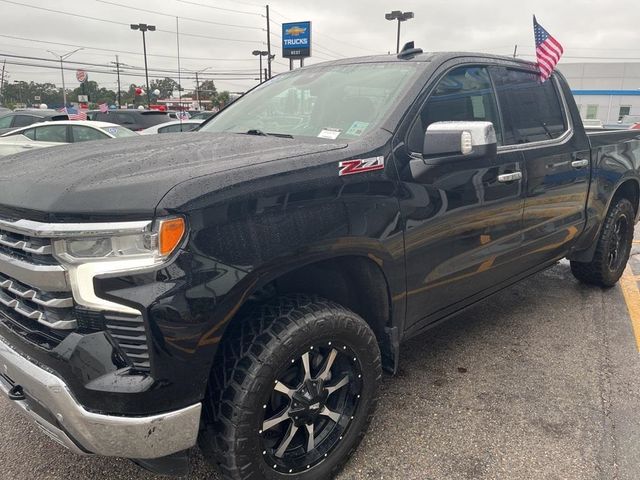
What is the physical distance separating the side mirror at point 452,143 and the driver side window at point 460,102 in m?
0.09

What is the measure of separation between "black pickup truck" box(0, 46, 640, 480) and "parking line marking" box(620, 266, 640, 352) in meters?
1.59

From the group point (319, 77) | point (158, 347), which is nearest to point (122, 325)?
point (158, 347)

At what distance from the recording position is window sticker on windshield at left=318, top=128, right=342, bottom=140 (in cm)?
261

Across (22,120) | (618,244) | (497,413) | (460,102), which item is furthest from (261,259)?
(22,120)

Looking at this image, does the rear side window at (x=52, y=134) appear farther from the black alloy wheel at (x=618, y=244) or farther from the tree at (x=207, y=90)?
the tree at (x=207, y=90)

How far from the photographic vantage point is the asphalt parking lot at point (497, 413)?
2.46 metres

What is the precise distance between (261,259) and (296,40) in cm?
3882

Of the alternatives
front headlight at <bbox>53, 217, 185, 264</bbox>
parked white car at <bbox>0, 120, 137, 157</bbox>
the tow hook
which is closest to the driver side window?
front headlight at <bbox>53, 217, 185, 264</bbox>

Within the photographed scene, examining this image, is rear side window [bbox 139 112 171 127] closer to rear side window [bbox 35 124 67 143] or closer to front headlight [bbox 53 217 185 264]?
rear side window [bbox 35 124 67 143]

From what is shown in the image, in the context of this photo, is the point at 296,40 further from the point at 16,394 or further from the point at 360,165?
the point at 16,394

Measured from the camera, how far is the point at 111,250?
173cm

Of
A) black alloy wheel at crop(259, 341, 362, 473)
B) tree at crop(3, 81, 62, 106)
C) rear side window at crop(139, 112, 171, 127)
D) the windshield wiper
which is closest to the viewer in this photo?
black alloy wheel at crop(259, 341, 362, 473)

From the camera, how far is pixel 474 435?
2.72 metres

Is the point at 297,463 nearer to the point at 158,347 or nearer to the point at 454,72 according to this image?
the point at 158,347
